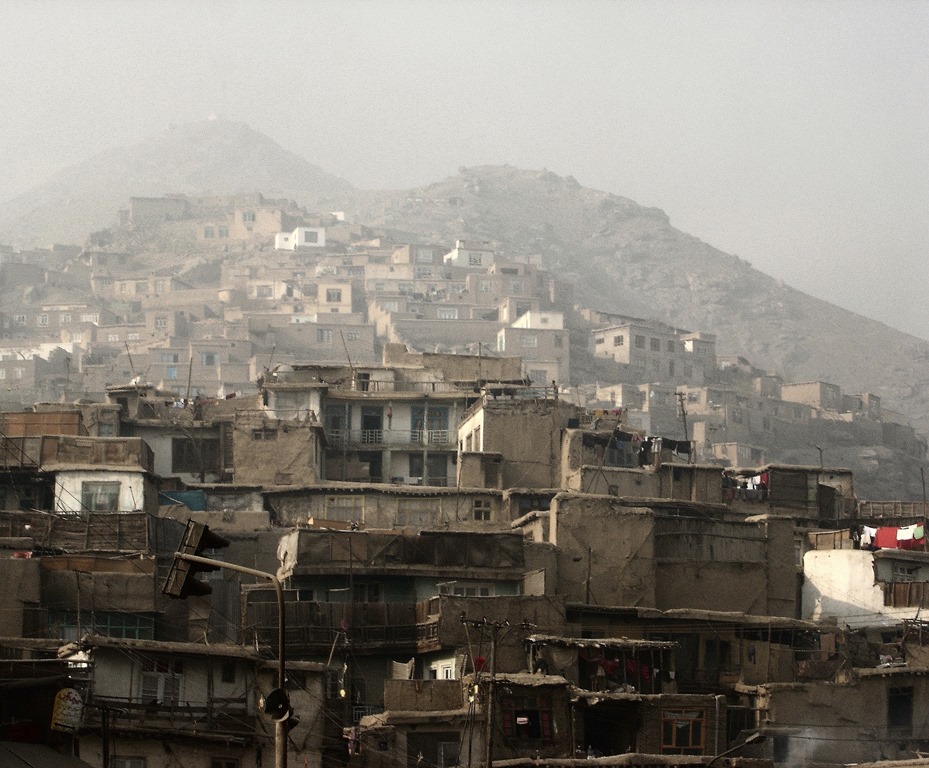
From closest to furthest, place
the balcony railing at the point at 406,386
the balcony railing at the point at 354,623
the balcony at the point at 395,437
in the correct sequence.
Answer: the balcony railing at the point at 354,623
the balcony at the point at 395,437
the balcony railing at the point at 406,386

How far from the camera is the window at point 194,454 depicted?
1996 inches

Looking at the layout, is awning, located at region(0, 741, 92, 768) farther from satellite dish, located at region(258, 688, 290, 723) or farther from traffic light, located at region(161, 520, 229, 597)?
traffic light, located at region(161, 520, 229, 597)

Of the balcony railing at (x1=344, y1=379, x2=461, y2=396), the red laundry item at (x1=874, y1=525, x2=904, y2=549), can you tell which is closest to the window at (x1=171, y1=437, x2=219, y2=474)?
the balcony railing at (x1=344, y1=379, x2=461, y2=396)

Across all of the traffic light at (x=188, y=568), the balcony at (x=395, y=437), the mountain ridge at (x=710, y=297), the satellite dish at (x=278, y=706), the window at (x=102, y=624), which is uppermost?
the mountain ridge at (x=710, y=297)

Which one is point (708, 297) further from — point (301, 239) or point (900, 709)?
point (900, 709)

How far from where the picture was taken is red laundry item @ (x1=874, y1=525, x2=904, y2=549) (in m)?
48.2

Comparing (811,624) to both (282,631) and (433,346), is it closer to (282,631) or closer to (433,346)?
(282,631)

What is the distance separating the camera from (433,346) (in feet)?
350

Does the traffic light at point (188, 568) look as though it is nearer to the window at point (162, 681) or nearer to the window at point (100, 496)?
the window at point (162, 681)

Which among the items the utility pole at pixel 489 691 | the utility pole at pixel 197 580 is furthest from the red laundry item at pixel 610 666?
the utility pole at pixel 197 580

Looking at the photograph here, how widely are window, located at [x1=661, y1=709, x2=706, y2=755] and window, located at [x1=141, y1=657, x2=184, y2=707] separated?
10080 millimetres

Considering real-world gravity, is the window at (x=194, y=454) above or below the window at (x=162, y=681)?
above

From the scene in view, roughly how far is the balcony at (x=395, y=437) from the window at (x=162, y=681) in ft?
78.6

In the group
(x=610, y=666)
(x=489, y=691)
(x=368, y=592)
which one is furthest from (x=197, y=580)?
(x=368, y=592)
